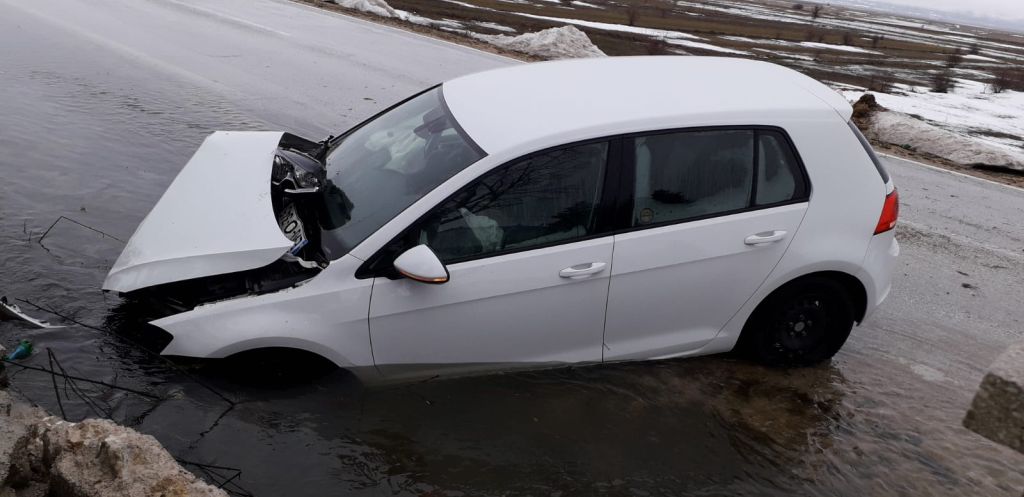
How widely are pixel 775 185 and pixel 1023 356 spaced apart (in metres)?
2.16

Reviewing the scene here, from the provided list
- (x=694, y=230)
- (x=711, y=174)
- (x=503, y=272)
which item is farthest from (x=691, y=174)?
(x=503, y=272)

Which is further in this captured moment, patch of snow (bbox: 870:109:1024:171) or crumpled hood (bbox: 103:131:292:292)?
patch of snow (bbox: 870:109:1024:171)

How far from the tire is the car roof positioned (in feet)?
3.29

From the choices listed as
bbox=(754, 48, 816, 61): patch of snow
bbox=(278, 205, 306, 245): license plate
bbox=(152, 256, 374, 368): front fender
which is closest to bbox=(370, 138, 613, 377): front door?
bbox=(152, 256, 374, 368): front fender

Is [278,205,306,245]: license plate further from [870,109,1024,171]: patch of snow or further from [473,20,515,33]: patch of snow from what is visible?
[473,20,515,33]: patch of snow

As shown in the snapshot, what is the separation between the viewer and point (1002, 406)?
2402 mm

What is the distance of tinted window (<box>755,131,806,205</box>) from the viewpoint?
4.55 metres

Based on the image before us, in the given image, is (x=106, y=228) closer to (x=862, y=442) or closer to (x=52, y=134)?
(x=52, y=134)

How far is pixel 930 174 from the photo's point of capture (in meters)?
10.1

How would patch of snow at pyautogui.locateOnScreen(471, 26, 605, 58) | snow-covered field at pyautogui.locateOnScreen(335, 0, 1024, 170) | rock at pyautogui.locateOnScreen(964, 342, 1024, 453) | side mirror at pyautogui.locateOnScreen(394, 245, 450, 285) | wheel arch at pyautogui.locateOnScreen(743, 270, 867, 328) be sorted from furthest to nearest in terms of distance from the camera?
patch of snow at pyautogui.locateOnScreen(471, 26, 605, 58) < snow-covered field at pyautogui.locateOnScreen(335, 0, 1024, 170) < wheel arch at pyautogui.locateOnScreen(743, 270, 867, 328) < side mirror at pyautogui.locateOnScreen(394, 245, 450, 285) < rock at pyautogui.locateOnScreen(964, 342, 1024, 453)

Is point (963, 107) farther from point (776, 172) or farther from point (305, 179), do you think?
point (305, 179)

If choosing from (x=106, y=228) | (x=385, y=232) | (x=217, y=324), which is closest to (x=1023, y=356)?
(x=385, y=232)

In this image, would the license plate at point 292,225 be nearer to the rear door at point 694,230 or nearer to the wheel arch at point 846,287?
the rear door at point 694,230

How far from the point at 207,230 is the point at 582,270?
6.28 ft
